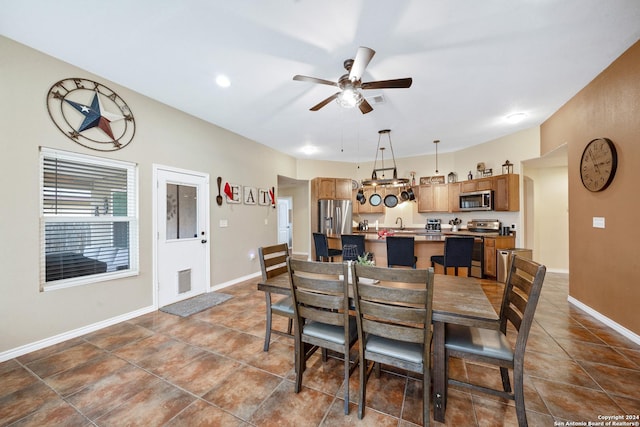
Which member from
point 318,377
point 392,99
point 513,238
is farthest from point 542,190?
point 318,377

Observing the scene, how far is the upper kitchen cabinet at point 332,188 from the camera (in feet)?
22.3

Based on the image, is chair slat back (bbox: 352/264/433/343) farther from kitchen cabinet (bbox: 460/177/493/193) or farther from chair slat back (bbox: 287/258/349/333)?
kitchen cabinet (bbox: 460/177/493/193)

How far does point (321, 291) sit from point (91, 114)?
327 centimetres

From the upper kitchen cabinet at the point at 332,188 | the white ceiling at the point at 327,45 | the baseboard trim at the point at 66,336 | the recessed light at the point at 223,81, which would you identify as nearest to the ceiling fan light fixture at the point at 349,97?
the white ceiling at the point at 327,45

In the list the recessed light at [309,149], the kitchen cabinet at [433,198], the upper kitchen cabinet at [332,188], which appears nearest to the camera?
the recessed light at [309,149]

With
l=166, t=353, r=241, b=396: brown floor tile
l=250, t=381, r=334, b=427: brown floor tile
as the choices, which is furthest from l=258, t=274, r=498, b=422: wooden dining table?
l=166, t=353, r=241, b=396: brown floor tile

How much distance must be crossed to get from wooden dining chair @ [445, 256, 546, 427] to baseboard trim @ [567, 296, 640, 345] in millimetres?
1945

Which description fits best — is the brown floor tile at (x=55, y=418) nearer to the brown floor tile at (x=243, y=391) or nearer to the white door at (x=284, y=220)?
the brown floor tile at (x=243, y=391)

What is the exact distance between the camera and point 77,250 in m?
A: 2.70

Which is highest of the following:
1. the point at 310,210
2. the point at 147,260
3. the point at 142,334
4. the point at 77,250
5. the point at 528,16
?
the point at 528,16

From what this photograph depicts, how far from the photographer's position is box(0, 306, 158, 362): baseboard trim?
2.25 meters

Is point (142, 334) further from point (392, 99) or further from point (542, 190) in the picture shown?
point (542, 190)

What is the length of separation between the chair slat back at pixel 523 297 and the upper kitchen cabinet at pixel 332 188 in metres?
5.26

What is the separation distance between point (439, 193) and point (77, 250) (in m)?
6.61
